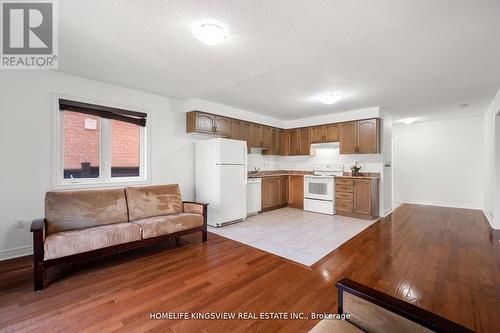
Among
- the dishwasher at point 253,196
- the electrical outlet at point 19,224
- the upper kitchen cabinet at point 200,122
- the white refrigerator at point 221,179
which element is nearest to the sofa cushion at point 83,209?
the electrical outlet at point 19,224

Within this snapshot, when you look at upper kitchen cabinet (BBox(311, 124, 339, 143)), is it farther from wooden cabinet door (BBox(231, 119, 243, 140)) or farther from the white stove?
wooden cabinet door (BBox(231, 119, 243, 140))

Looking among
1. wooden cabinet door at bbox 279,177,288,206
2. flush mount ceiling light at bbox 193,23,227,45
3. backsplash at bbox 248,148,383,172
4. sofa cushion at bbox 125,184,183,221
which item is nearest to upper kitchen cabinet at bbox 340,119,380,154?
backsplash at bbox 248,148,383,172

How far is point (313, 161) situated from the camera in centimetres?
648

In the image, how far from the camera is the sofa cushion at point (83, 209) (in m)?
2.70

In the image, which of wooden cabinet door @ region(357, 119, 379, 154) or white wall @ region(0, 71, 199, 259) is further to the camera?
wooden cabinet door @ region(357, 119, 379, 154)

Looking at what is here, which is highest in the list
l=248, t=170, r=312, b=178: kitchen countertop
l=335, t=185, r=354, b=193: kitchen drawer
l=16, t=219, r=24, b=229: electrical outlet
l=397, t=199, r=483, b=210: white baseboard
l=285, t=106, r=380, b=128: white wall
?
l=285, t=106, r=380, b=128: white wall

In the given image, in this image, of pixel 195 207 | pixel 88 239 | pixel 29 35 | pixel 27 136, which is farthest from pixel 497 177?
pixel 27 136

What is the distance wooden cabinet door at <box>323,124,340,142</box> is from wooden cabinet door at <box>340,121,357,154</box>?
11 cm

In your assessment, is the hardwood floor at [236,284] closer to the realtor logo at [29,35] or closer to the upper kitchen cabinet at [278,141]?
the realtor logo at [29,35]

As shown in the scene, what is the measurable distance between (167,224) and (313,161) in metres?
4.60

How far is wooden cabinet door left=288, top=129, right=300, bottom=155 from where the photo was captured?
648 cm

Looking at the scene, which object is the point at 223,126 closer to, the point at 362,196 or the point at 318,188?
the point at 318,188

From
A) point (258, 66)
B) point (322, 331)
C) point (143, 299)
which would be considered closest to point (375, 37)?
point (258, 66)

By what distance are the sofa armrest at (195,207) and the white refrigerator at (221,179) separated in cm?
65
